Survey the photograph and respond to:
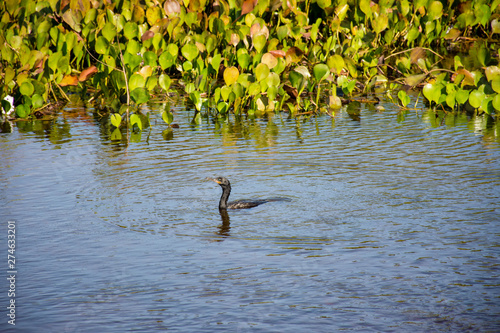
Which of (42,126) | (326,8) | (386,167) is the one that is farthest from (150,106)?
(386,167)

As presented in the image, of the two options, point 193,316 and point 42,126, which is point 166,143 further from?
point 193,316

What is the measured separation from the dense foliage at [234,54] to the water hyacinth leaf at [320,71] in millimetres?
22

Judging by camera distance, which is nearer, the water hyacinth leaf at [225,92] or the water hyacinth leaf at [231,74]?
the water hyacinth leaf at [231,74]

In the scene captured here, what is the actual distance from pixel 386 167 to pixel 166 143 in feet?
12.8

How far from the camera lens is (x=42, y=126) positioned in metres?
13.2

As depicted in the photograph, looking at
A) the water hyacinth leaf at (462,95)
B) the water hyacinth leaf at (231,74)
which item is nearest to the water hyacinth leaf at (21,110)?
the water hyacinth leaf at (231,74)

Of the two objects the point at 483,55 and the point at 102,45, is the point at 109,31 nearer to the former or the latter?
the point at 102,45

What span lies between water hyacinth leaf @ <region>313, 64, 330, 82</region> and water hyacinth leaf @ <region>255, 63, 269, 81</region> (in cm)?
95

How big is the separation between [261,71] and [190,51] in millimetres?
2175

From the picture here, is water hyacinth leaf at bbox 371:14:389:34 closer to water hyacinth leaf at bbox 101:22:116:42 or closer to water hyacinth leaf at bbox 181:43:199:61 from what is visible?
water hyacinth leaf at bbox 181:43:199:61

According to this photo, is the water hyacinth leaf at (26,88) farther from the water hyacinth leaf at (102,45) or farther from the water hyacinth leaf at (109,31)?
the water hyacinth leaf at (109,31)

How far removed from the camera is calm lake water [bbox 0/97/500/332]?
5.28m

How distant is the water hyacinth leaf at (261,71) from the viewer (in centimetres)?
1310

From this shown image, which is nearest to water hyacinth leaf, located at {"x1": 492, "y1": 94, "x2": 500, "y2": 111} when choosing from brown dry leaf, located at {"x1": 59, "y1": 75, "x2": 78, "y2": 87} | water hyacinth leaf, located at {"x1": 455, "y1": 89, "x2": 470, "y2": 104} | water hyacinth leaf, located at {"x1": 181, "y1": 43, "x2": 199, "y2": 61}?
A: water hyacinth leaf, located at {"x1": 455, "y1": 89, "x2": 470, "y2": 104}
